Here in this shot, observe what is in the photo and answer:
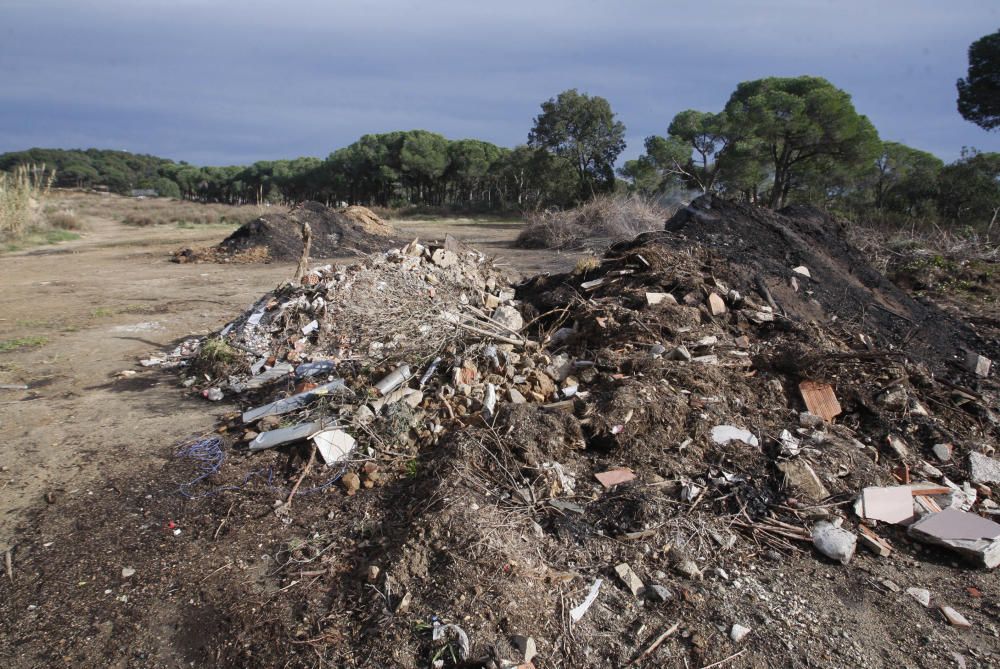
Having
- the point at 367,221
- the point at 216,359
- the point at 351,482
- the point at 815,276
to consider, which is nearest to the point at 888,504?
the point at 351,482

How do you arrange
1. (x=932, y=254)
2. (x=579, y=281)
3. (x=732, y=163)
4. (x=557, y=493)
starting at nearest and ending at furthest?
(x=557, y=493), (x=579, y=281), (x=932, y=254), (x=732, y=163)

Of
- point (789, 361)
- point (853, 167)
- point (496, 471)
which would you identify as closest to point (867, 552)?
point (789, 361)

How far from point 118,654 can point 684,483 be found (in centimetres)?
265

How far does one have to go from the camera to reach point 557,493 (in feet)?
9.84

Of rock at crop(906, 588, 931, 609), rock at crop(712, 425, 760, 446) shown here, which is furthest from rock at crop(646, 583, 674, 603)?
rock at crop(712, 425, 760, 446)

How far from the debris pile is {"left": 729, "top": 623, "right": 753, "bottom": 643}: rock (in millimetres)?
12213

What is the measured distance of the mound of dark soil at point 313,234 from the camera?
14000 mm

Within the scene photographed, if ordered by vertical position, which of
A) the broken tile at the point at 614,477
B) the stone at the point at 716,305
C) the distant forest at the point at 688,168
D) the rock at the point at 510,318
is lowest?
the broken tile at the point at 614,477

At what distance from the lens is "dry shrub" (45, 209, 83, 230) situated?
808 inches

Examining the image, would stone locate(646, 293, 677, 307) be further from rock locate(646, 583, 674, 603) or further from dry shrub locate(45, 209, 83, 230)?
dry shrub locate(45, 209, 83, 230)

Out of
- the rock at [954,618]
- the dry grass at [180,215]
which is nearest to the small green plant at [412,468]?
the rock at [954,618]

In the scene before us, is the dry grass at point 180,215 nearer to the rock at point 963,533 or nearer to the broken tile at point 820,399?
the broken tile at point 820,399

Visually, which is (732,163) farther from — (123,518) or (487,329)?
(123,518)

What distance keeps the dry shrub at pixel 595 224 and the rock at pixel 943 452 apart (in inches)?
432
